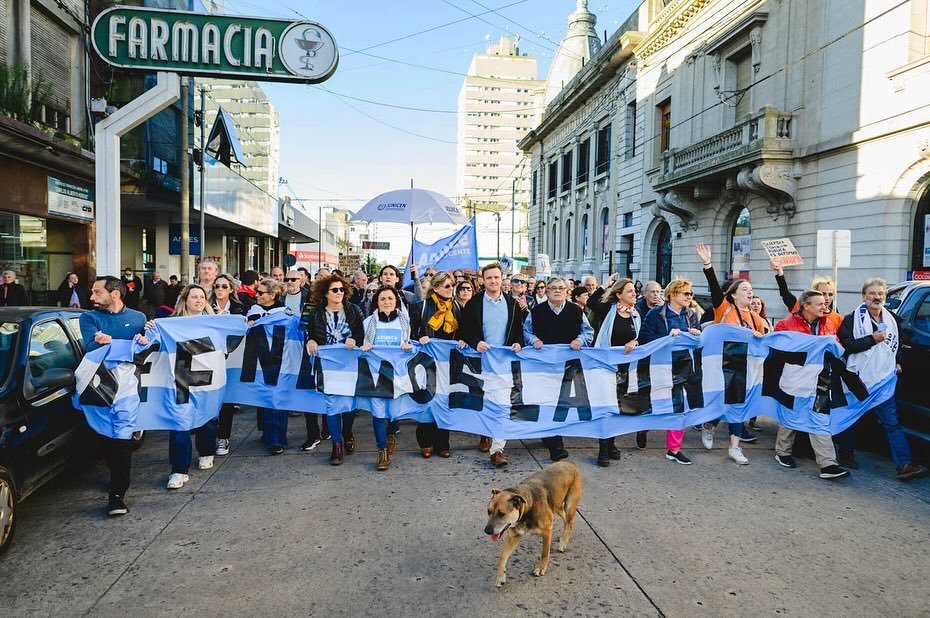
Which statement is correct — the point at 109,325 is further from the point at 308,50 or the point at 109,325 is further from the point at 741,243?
the point at 741,243

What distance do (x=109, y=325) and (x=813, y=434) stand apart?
670cm

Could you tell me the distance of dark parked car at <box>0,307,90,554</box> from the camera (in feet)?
13.3

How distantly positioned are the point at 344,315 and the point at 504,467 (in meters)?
2.34

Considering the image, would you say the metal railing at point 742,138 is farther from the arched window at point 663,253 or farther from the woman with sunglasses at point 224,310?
the woman with sunglasses at point 224,310

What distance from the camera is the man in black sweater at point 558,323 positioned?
6.50 meters

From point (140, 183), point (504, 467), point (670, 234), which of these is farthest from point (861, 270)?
point (140, 183)

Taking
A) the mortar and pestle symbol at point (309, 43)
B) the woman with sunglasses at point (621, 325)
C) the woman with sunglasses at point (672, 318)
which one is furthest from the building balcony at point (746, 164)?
the mortar and pestle symbol at point (309, 43)

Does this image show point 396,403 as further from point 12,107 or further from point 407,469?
point 12,107

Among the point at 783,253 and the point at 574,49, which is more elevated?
the point at 574,49

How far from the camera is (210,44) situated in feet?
28.7

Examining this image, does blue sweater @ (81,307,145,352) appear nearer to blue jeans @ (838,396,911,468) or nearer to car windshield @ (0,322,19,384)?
car windshield @ (0,322,19,384)

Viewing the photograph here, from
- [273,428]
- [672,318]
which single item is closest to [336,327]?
[273,428]

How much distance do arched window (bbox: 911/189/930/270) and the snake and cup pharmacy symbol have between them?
1376 cm

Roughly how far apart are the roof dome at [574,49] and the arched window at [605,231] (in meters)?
20.5
